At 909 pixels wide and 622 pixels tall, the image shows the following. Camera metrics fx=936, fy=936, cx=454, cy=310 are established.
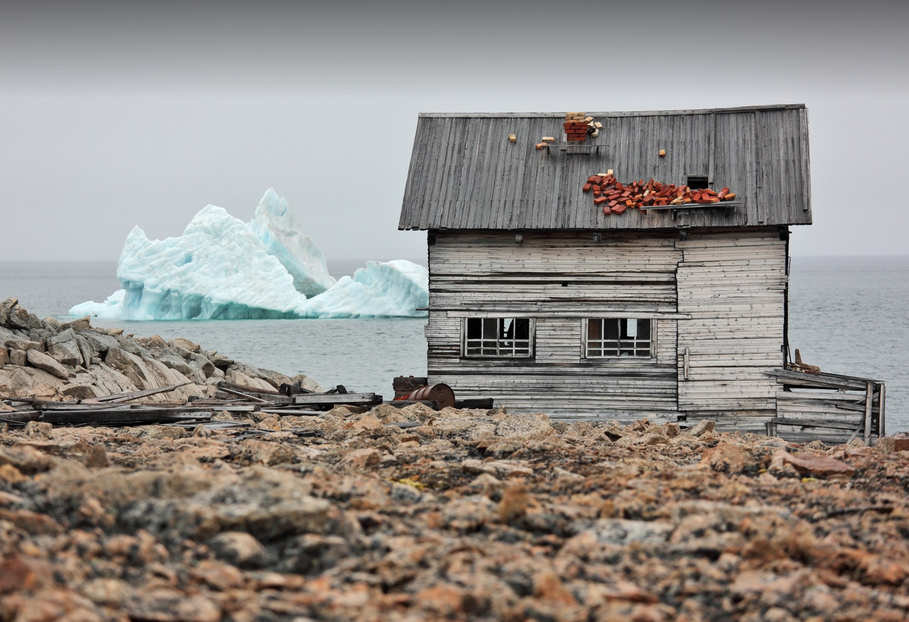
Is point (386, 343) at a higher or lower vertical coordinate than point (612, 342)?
lower

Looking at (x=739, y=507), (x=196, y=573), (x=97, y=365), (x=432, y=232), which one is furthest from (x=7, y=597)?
(x=97, y=365)

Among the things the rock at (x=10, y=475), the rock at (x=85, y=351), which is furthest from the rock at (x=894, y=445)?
the rock at (x=85, y=351)

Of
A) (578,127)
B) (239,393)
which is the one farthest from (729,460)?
(578,127)

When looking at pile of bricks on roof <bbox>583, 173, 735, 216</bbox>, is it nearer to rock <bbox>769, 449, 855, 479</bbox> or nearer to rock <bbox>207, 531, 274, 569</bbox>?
rock <bbox>769, 449, 855, 479</bbox>

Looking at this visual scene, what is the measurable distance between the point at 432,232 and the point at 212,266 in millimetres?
41184

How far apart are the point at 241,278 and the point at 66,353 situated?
37661 millimetres

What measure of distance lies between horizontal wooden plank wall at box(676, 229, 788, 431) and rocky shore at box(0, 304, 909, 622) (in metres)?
10.1

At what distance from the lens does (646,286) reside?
18.0 meters

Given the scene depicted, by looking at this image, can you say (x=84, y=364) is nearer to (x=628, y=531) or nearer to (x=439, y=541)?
(x=439, y=541)

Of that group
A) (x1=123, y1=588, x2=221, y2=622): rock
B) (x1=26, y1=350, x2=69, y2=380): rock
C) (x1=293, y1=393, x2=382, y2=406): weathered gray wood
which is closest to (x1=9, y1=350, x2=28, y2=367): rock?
(x1=26, y1=350, x2=69, y2=380): rock

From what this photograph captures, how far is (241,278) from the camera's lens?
58.3 m

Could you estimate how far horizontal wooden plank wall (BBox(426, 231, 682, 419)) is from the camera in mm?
17844

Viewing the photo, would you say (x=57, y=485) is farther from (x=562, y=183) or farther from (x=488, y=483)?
(x=562, y=183)

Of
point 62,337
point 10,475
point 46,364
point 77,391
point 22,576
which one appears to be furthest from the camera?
point 62,337
